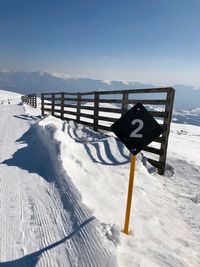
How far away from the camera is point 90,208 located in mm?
3842

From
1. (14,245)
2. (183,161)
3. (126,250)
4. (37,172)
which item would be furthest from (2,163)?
(183,161)

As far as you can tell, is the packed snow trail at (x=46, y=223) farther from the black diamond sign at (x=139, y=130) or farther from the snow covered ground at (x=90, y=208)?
the black diamond sign at (x=139, y=130)

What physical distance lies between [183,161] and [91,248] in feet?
17.7

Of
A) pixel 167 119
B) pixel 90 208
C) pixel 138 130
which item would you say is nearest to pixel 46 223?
pixel 90 208

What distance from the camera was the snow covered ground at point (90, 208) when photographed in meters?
3.06

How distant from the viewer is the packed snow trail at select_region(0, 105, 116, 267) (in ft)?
9.64

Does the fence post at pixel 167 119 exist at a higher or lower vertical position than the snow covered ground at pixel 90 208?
higher

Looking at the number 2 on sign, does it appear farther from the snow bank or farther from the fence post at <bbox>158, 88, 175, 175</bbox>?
the fence post at <bbox>158, 88, 175, 175</bbox>

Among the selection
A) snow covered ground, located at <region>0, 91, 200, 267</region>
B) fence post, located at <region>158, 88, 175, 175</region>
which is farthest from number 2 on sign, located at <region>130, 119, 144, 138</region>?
fence post, located at <region>158, 88, 175, 175</region>

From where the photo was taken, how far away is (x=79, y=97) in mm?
11758

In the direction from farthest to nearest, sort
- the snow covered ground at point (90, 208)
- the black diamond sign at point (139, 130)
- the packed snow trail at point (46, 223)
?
1. the black diamond sign at point (139, 130)
2. the snow covered ground at point (90, 208)
3. the packed snow trail at point (46, 223)

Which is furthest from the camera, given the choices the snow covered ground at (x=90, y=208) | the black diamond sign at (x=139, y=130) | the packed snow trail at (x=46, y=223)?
the black diamond sign at (x=139, y=130)

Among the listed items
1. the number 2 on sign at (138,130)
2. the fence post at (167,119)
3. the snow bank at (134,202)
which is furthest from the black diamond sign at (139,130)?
the fence post at (167,119)

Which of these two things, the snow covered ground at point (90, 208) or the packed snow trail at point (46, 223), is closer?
the packed snow trail at point (46, 223)
